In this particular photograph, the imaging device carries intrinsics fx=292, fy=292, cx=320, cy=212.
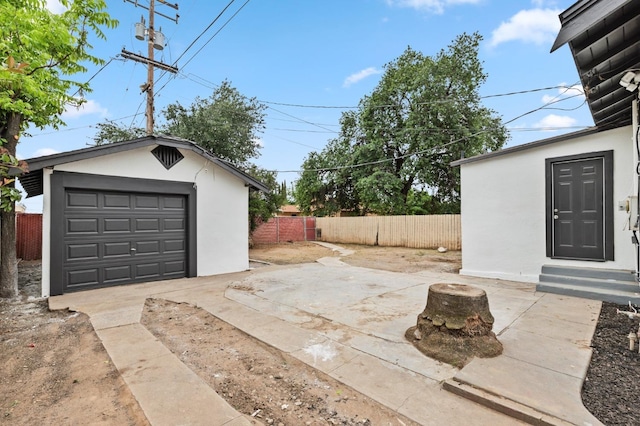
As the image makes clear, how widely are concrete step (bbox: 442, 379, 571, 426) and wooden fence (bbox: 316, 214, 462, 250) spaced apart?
11.8m

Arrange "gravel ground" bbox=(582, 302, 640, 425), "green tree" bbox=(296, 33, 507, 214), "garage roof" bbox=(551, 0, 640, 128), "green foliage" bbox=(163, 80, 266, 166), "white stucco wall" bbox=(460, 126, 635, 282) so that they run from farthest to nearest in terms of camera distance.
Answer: "green tree" bbox=(296, 33, 507, 214) → "green foliage" bbox=(163, 80, 266, 166) → "white stucco wall" bbox=(460, 126, 635, 282) → "garage roof" bbox=(551, 0, 640, 128) → "gravel ground" bbox=(582, 302, 640, 425)

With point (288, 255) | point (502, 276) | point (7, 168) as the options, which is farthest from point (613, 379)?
point (288, 255)

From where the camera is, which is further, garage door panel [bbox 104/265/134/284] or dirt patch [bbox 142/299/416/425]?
garage door panel [bbox 104/265/134/284]

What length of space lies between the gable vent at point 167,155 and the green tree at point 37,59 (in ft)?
5.85

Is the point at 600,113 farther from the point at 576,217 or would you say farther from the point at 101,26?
the point at 101,26

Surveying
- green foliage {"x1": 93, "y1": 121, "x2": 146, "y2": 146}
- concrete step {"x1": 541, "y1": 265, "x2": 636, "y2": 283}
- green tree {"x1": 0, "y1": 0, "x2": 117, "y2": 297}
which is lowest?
concrete step {"x1": 541, "y1": 265, "x2": 636, "y2": 283}

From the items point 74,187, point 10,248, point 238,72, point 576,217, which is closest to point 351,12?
point 238,72

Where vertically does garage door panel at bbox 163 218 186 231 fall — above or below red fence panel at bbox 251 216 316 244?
above

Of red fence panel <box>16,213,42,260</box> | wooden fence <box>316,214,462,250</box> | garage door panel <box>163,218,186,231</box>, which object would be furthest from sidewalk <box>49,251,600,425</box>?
red fence panel <box>16,213,42,260</box>

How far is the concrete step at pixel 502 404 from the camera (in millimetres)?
1876

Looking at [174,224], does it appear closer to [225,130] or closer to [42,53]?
[42,53]

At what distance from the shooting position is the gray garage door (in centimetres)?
573

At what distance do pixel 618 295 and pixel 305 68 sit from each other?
1288cm

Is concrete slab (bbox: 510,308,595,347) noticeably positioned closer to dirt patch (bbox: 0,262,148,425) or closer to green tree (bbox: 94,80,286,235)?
dirt patch (bbox: 0,262,148,425)
